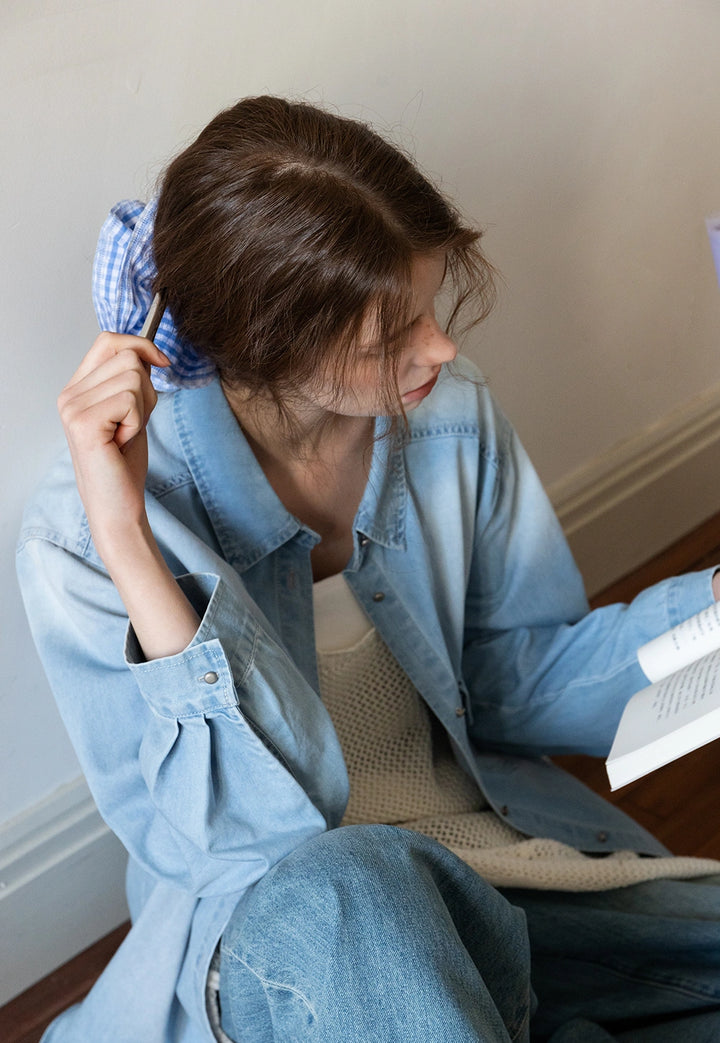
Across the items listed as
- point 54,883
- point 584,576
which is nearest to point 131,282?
point 54,883

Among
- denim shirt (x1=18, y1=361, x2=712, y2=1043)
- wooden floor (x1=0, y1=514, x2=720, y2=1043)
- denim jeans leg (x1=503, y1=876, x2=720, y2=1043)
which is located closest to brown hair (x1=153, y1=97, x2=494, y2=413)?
denim shirt (x1=18, y1=361, x2=712, y2=1043)

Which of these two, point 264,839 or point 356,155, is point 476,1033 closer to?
point 264,839

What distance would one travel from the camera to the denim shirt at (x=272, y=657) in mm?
875

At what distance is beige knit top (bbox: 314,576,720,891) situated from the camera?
1073 millimetres

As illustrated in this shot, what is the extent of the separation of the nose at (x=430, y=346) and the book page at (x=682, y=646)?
287 mm

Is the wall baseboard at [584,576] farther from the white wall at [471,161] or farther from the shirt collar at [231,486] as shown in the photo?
the shirt collar at [231,486]

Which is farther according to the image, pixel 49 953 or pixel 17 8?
pixel 49 953

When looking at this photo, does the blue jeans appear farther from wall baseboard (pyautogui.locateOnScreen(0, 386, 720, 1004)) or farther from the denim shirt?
wall baseboard (pyautogui.locateOnScreen(0, 386, 720, 1004))

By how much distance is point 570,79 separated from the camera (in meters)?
1.42

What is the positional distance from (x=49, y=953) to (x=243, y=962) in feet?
2.02

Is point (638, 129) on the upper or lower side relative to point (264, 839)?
upper

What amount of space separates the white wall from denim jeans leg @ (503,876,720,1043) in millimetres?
588

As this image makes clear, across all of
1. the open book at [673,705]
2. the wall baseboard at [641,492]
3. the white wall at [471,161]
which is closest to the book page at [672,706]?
the open book at [673,705]

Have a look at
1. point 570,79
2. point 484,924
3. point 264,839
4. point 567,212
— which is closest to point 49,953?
point 264,839
